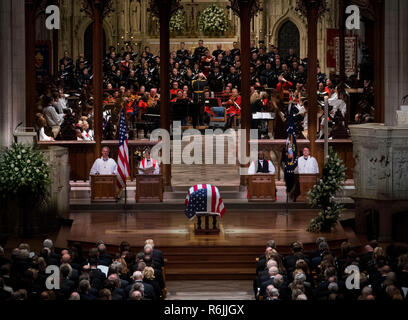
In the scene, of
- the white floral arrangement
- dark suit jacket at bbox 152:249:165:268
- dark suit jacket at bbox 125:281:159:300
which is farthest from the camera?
the white floral arrangement

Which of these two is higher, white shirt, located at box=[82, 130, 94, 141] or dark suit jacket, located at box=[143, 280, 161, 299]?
white shirt, located at box=[82, 130, 94, 141]

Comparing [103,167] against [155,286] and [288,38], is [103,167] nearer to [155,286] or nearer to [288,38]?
[155,286]

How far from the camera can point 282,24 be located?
4147 centimetres

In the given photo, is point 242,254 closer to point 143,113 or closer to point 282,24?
point 143,113

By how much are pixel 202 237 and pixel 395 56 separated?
7426 millimetres

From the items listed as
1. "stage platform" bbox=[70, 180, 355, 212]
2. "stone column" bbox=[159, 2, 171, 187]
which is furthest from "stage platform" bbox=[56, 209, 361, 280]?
"stone column" bbox=[159, 2, 171, 187]

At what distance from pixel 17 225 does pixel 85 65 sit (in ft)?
41.9

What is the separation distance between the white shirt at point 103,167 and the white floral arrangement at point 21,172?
9.83 ft

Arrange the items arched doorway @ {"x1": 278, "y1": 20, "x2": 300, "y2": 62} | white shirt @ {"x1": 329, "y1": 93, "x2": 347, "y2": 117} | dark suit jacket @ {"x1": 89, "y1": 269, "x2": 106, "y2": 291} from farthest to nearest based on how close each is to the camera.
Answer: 1. arched doorway @ {"x1": 278, "y1": 20, "x2": 300, "y2": 62}
2. white shirt @ {"x1": 329, "y1": 93, "x2": 347, "y2": 117}
3. dark suit jacket @ {"x1": 89, "y1": 269, "x2": 106, "y2": 291}

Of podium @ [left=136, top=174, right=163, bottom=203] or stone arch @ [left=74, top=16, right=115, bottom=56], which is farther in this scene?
stone arch @ [left=74, top=16, right=115, bottom=56]

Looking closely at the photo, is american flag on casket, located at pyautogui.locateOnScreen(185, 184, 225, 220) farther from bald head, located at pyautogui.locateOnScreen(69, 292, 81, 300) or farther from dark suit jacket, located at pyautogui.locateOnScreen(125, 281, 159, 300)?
bald head, located at pyautogui.locateOnScreen(69, 292, 81, 300)

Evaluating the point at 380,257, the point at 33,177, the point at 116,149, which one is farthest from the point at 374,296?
the point at 116,149

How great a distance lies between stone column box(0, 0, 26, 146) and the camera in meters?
24.2

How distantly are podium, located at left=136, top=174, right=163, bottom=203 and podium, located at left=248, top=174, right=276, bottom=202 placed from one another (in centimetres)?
204
